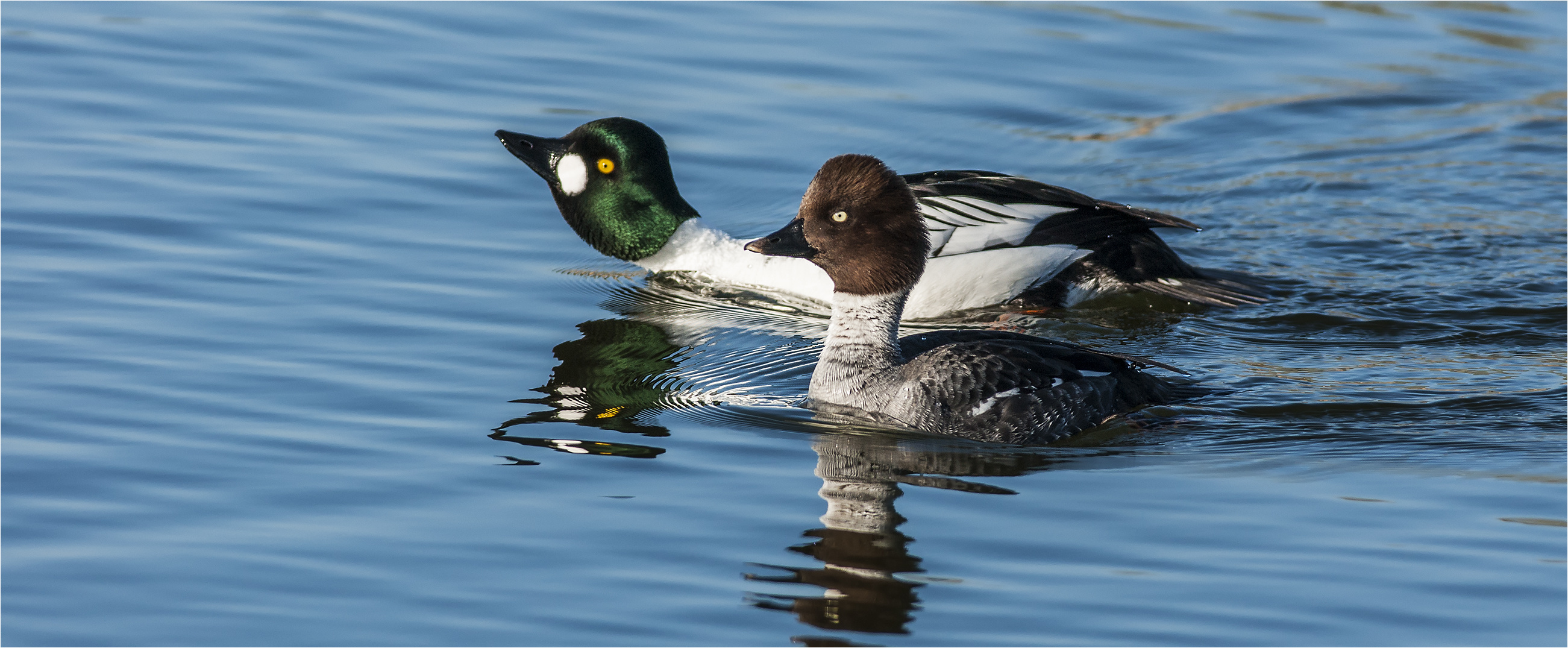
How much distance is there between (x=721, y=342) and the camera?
7.82 metres

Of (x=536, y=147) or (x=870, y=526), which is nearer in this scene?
(x=870, y=526)

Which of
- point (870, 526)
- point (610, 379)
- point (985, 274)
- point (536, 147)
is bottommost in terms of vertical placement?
point (870, 526)

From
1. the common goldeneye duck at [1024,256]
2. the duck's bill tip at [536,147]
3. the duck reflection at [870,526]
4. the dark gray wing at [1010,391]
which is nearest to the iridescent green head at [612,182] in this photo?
the duck's bill tip at [536,147]

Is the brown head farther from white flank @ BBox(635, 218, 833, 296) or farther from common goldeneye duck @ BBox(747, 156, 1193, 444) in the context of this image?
white flank @ BBox(635, 218, 833, 296)

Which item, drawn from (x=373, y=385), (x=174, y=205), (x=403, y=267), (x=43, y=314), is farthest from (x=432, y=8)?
(x=373, y=385)

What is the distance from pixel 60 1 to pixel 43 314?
6.56 m

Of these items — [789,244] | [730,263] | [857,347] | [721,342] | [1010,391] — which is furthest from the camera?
[730,263]

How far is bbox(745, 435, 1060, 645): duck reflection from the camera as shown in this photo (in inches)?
186

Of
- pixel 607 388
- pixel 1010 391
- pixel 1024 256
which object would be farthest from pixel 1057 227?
pixel 607 388

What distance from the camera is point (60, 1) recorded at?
12.8m

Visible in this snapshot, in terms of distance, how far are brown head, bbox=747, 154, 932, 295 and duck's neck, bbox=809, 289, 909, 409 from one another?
2.4 inches

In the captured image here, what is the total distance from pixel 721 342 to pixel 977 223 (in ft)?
4.99

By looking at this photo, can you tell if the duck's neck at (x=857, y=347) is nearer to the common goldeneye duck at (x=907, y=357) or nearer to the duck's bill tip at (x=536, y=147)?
the common goldeneye duck at (x=907, y=357)

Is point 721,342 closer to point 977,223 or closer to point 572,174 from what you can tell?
point 977,223
